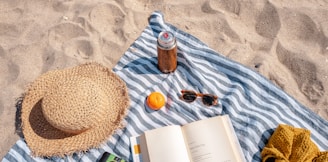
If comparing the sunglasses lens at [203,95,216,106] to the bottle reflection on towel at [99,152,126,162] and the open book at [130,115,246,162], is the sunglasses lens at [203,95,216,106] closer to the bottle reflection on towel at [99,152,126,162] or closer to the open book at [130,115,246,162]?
the open book at [130,115,246,162]

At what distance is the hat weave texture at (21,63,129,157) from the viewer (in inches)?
59.7

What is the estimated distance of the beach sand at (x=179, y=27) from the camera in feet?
6.41

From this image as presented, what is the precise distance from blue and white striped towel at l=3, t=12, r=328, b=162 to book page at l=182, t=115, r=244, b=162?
0.37ft

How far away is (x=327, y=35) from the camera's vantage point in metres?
2.07

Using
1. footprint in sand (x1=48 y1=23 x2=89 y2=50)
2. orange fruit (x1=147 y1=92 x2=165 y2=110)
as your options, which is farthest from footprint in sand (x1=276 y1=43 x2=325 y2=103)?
footprint in sand (x1=48 y1=23 x2=89 y2=50)

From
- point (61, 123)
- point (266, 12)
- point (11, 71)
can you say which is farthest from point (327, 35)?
point (11, 71)

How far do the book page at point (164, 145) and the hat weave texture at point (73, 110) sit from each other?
19 centimetres

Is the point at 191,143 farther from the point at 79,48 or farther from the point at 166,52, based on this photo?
the point at 79,48

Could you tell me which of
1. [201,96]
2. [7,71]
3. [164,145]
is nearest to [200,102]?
[201,96]

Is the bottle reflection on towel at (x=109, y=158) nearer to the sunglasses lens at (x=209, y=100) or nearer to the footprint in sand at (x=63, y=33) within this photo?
the sunglasses lens at (x=209, y=100)

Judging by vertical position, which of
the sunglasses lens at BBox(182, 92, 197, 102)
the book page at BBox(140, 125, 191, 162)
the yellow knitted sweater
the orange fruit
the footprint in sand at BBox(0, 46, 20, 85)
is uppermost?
the yellow knitted sweater

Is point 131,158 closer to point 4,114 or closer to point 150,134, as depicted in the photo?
point 150,134

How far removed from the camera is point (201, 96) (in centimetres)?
186

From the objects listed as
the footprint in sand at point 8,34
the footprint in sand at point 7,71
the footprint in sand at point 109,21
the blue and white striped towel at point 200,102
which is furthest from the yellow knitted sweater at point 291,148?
the footprint in sand at point 8,34
